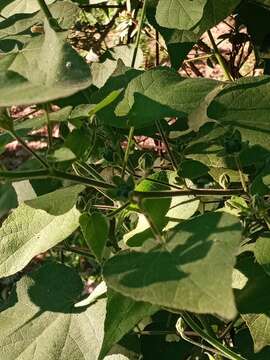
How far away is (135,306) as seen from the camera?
991 mm

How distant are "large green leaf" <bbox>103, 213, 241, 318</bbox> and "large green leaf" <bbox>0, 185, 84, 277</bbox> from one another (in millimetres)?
199

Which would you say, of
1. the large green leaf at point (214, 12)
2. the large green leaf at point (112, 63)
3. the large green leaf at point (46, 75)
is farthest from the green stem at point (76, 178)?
the large green leaf at point (214, 12)

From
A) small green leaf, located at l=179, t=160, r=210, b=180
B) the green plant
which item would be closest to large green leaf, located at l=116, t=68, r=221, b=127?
the green plant

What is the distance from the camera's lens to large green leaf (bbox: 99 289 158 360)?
38.6 inches

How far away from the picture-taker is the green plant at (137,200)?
779 mm

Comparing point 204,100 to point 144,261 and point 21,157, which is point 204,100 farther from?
point 21,157

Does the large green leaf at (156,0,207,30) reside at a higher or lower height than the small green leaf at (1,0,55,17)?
higher

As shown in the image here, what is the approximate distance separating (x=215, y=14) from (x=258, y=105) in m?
0.32

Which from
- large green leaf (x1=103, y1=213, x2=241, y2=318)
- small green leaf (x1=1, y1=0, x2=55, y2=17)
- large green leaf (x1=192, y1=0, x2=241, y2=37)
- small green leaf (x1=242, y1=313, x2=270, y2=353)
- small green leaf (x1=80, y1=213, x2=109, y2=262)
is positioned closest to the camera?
large green leaf (x1=103, y1=213, x2=241, y2=318)

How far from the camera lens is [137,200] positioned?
0.86 meters

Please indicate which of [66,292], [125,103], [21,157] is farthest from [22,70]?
[21,157]

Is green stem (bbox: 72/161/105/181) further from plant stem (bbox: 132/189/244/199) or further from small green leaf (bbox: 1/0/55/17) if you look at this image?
small green leaf (bbox: 1/0/55/17)

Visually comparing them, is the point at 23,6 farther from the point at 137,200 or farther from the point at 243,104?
the point at 137,200

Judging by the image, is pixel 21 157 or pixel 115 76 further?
pixel 21 157
